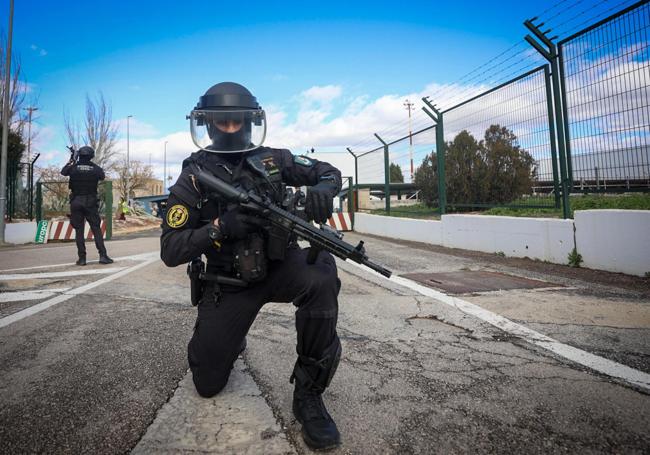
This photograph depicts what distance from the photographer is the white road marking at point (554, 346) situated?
211 cm

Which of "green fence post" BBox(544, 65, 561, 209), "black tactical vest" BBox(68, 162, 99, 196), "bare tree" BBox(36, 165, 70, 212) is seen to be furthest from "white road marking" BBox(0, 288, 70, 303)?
"bare tree" BBox(36, 165, 70, 212)

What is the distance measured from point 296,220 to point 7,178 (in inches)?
547

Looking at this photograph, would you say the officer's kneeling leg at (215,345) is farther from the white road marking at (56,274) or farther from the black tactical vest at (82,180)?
the black tactical vest at (82,180)

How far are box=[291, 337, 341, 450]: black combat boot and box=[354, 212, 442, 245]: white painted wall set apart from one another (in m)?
7.50

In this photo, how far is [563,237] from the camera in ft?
18.4

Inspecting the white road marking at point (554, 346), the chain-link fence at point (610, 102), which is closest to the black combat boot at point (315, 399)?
the white road marking at point (554, 346)

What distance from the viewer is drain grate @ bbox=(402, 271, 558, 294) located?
4.35 metres

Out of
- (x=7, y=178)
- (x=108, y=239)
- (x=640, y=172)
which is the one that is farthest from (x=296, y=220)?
(x=7, y=178)

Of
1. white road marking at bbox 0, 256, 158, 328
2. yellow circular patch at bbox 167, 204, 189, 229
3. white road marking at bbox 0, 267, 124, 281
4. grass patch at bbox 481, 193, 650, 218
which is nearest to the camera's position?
yellow circular patch at bbox 167, 204, 189, 229

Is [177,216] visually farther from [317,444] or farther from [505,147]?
[505,147]

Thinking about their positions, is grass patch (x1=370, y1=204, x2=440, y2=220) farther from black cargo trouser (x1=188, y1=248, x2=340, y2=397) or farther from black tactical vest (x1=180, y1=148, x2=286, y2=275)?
black cargo trouser (x1=188, y1=248, x2=340, y2=397)

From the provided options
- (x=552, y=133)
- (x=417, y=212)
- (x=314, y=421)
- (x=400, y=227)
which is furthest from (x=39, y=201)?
(x=314, y=421)

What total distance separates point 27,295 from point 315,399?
4040mm

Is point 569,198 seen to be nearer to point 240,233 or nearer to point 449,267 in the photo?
point 449,267
